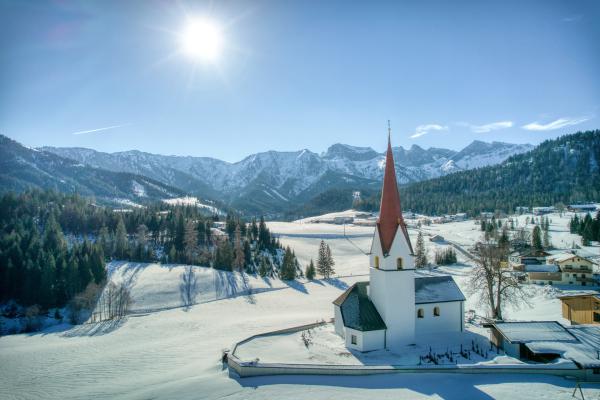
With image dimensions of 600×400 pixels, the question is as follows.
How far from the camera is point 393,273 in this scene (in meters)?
26.7

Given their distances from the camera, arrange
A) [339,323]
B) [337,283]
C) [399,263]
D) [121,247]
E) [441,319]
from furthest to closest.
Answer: [121,247], [337,283], [441,319], [339,323], [399,263]

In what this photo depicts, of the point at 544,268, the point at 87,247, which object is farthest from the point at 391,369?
the point at 87,247

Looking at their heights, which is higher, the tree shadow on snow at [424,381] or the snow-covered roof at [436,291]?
the snow-covered roof at [436,291]

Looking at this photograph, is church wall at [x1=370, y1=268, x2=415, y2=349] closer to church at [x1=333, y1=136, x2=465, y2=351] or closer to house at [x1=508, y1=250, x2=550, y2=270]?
church at [x1=333, y1=136, x2=465, y2=351]

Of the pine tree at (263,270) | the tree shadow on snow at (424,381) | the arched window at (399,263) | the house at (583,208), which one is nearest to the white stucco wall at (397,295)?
the arched window at (399,263)

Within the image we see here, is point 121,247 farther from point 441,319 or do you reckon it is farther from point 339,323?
point 441,319

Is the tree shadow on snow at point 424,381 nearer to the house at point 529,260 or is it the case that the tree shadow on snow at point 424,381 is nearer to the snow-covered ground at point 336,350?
the snow-covered ground at point 336,350

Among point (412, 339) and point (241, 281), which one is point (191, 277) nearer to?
point (241, 281)

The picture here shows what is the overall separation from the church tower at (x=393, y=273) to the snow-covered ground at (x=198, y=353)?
6.12m

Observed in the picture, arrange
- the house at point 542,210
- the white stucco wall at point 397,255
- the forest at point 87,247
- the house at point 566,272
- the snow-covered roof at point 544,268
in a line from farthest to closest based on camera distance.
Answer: the house at point 542,210 < the snow-covered roof at point 544,268 < the forest at point 87,247 < the house at point 566,272 < the white stucco wall at point 397,255

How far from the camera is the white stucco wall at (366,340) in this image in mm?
25234

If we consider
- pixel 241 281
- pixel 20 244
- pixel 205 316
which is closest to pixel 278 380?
pixel 205 316

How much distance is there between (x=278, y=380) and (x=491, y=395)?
10556mm

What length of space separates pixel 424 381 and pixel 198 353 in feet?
56.8
